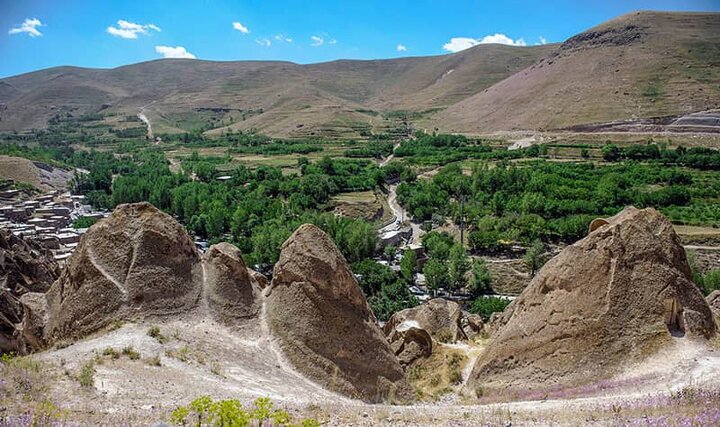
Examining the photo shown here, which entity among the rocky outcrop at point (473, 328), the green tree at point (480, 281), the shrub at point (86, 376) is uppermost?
the shrub at point (86, 376)

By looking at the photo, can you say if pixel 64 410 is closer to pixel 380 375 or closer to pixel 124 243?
pixel 124 243

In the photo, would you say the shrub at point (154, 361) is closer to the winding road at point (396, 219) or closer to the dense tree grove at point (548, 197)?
the dense tree grove at point (548, 197)

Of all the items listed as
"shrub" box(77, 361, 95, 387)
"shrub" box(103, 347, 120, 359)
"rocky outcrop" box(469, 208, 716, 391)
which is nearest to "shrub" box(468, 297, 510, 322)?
"rocky outcrop" box(469, 208, 716, 391)

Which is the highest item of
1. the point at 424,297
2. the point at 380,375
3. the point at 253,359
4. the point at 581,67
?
the point at 581,67

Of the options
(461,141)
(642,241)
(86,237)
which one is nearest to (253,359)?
(86,237)

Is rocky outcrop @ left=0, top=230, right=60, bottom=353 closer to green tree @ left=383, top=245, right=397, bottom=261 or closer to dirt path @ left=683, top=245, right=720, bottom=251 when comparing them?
green tree @ left=383, top=245, right=397, bottom=261

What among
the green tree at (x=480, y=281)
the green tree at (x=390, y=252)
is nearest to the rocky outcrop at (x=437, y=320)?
the green tree at (x=480, y=281)

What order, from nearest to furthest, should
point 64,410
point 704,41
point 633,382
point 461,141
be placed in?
point 64,410, point 633,382, point 461,141, point 704,41
